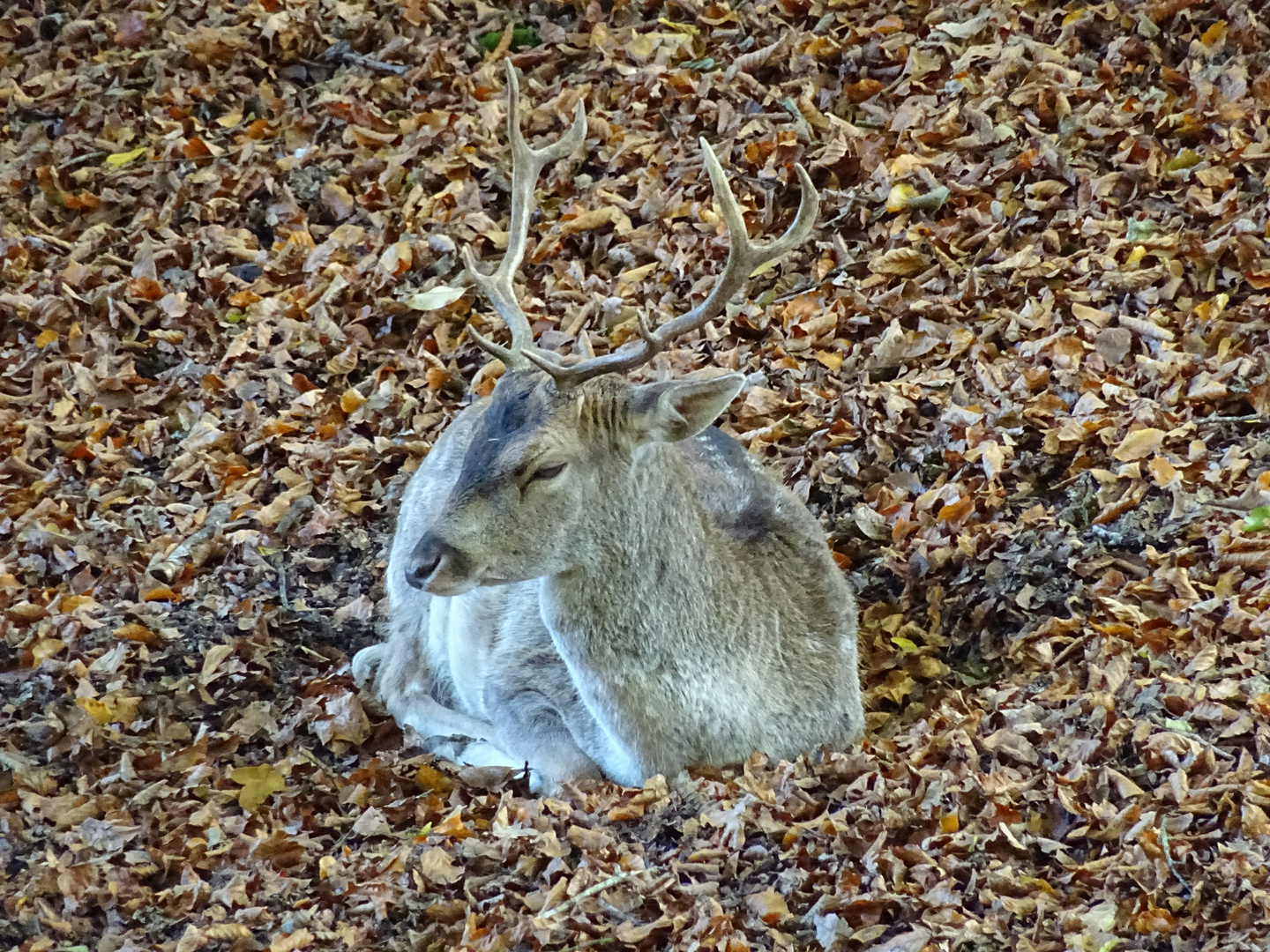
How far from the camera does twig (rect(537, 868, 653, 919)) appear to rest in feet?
13.9

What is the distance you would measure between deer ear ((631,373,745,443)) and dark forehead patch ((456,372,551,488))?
316mm

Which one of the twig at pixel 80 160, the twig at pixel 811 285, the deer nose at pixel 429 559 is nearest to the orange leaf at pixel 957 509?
the twig at pixel 811 285

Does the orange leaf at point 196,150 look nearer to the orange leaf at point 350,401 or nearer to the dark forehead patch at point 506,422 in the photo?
the orange leaf at point 350,401

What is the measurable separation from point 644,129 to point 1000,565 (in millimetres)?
3912

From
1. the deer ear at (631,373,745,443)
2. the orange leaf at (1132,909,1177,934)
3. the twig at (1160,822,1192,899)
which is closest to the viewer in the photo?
the orange leaf at (1132,909,1177,934)

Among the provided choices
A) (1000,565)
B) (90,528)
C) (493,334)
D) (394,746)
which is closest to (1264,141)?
(1000,565)

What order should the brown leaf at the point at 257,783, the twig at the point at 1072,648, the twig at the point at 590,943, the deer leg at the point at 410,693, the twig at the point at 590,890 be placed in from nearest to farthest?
the twig at the point at 590,943
the twig at the point at 590,890
the twig at the point at 1072,648
the brown leaf at the point at 257,783
the deer leg at the point at 410,693

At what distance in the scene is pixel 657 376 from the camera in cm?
699

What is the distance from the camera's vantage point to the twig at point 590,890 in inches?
167

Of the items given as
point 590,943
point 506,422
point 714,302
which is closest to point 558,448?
point 506,422

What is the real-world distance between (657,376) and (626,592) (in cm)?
231

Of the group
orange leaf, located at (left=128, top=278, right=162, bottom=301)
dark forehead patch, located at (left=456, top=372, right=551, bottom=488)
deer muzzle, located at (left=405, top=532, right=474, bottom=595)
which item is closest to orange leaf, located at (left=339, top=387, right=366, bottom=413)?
orange leaf, located at (left=128, top=278, right=162, bottom=301)

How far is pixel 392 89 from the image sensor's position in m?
9.22

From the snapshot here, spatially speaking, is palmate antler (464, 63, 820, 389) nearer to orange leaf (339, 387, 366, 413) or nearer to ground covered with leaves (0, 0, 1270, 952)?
ground covered with leaves (0, 0, 1270, 952)
